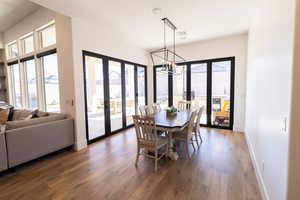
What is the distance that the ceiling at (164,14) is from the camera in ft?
8.45

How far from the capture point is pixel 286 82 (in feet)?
3.92

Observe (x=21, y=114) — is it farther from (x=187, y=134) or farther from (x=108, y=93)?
(x=187, y=134)

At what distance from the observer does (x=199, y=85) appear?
4.87 metres

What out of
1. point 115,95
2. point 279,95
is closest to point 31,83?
point 115,95

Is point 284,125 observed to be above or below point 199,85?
below

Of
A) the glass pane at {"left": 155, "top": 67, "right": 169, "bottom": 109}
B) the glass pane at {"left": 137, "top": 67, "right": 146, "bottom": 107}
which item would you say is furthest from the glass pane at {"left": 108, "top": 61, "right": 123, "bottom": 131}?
the glass pane at {"left": 155, "top": 67, "right": 169, "bottom": 109}

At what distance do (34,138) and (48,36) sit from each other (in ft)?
8.50

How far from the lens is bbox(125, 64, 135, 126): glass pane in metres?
4.84

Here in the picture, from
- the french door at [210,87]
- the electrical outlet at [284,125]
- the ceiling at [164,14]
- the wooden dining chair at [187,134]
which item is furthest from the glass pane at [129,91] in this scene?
the electrical outlet at [284,125]

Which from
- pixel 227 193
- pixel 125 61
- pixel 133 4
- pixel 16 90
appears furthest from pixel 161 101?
pixel 16 90

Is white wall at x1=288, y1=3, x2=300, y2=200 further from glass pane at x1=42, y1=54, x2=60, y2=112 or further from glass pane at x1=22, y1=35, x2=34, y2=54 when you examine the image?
glass pane at x1=22, y1=35, x2=34, y2=54

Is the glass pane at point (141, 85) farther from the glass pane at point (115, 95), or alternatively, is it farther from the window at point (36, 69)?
the window at point (36, 69)

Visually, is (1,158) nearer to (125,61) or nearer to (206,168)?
(206,168)

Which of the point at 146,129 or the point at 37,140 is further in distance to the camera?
the point at 37,140
